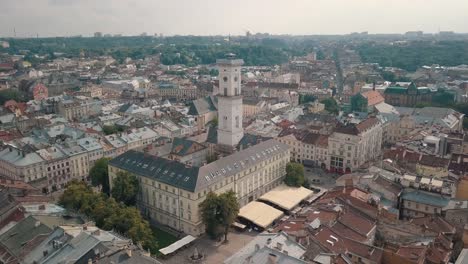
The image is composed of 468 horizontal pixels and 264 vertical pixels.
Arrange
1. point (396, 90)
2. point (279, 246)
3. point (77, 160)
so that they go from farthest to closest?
point (396, 90) → point (77, 160) → point (279, 246)

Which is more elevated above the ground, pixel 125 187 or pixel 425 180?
pixel 425 180

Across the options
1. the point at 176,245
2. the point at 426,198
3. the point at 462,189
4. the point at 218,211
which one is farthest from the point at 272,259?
the point at 462,189

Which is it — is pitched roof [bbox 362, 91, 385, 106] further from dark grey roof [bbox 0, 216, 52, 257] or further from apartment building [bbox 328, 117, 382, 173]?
dark grey roof [bbox 0, 216, 52, 257]

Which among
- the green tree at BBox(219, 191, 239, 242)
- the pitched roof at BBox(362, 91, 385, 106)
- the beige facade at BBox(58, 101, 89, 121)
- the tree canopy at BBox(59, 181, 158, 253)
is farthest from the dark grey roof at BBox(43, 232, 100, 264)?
the pitched roof at BBox(362, 91, 385, 106)

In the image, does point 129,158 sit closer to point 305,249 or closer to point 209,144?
point 209,144

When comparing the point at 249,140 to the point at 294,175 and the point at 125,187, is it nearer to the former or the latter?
the point at 294,175

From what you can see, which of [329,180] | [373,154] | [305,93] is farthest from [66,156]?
[305,93]

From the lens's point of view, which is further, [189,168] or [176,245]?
[189,168]

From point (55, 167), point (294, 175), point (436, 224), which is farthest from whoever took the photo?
point (55, 167)
